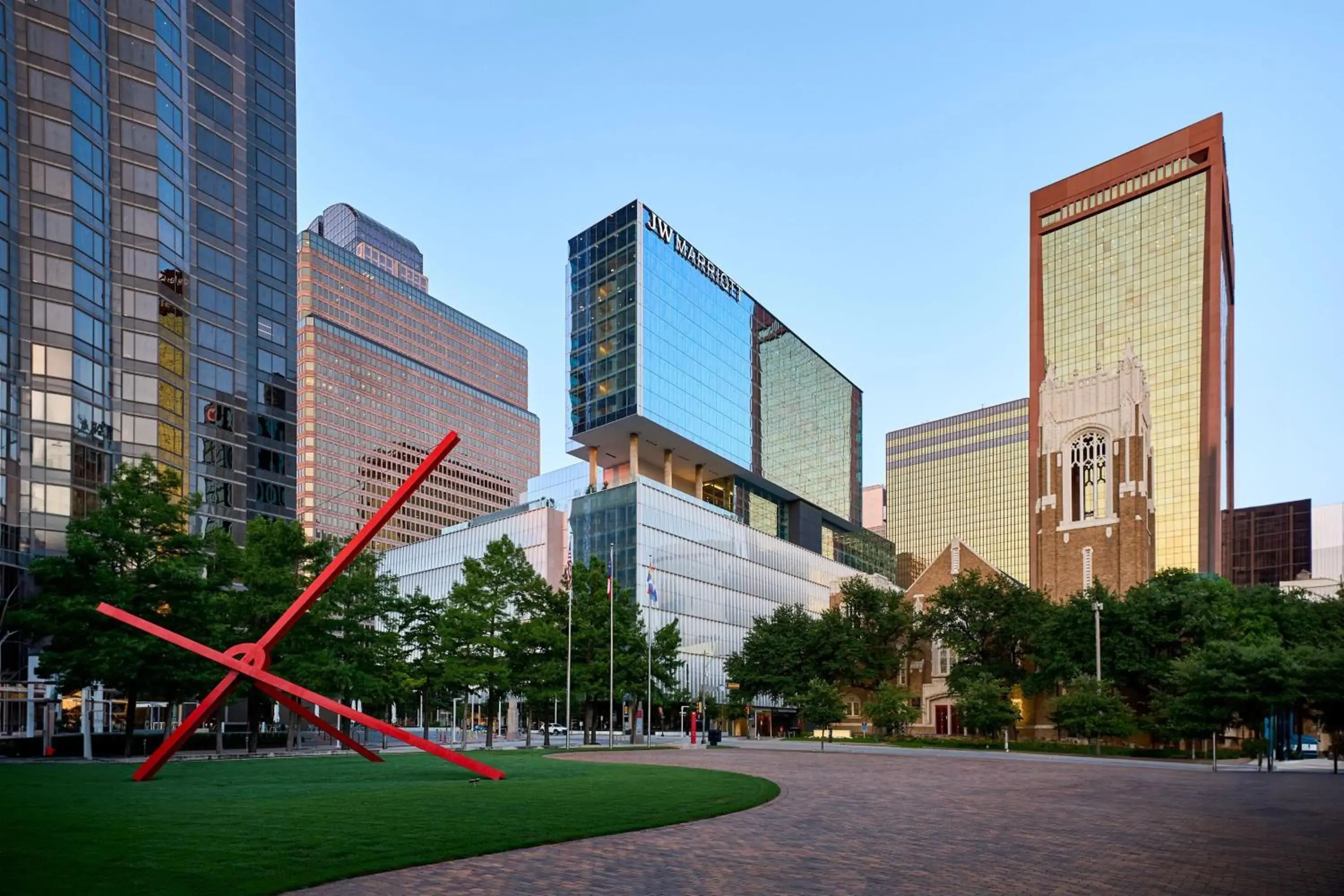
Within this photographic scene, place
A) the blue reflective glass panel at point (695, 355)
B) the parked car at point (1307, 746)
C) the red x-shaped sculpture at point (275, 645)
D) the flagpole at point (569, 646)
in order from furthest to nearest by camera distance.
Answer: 1. the blue reflective glass panel at point (695, 355)
2. the parked car at point (1307, 746)
3. the flagpole at point (569, 646)
4. the red x-shaped sculpture at point (275, 645)

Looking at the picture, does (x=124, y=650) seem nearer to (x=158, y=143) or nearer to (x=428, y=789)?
(x=428, y=789)

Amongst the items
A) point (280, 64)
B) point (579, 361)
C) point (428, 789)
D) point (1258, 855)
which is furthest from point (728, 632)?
point (1258, 855)

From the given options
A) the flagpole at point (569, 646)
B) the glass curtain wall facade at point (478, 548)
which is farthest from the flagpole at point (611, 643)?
the glass curtain wall facade at point (478, 548)

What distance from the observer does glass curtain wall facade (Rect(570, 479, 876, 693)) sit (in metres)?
109

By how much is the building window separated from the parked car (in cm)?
2365

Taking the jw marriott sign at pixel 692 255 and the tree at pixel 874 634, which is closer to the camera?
the tree at pixel 874 634

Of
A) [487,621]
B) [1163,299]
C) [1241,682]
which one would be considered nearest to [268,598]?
[487,621]

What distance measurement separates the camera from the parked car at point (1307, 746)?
68.2 metres

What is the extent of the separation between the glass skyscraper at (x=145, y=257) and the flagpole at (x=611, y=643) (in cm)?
2550

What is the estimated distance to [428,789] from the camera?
26.9 metres

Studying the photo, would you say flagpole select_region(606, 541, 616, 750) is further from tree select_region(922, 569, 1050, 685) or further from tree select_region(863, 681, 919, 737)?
tree select_region(922, 569, 1050, 685)

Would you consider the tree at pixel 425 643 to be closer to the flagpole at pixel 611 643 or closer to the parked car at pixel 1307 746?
the flagpole at pixel 611 643

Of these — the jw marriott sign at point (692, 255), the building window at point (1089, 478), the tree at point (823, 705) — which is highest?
the jw marriott sign at point (692, 255)

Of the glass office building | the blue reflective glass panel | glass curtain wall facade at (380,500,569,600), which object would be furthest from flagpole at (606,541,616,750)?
the blue reflective glass panel
